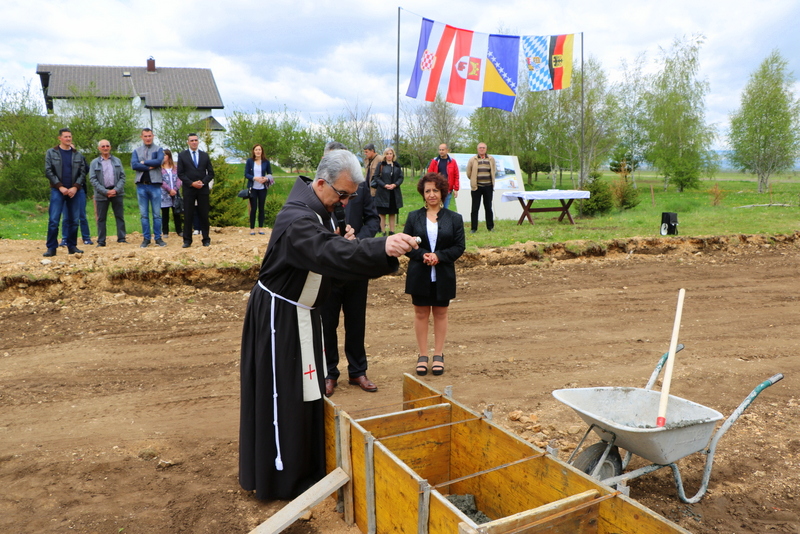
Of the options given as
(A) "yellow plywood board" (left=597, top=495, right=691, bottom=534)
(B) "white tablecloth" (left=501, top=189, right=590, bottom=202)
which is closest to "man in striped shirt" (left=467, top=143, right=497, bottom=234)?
(B) "white tablecloth" (left=501, top=189, right=590, bottom=202)

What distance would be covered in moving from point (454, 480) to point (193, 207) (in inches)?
350

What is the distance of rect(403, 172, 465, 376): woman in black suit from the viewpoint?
18.4 feet

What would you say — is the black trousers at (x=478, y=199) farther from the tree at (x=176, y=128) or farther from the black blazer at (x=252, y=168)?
the tree at (x=176, y=128)

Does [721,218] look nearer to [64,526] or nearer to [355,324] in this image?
[355,324]

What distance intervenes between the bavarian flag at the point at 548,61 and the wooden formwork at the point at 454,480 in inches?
584

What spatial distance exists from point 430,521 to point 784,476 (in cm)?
288

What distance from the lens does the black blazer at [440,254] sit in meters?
5.68

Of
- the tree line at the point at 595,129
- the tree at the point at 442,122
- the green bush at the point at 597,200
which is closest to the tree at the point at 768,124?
the tree line at the point at 595,129

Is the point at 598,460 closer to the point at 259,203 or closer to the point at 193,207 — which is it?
the point at 193,207

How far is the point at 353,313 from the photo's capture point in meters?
5.39

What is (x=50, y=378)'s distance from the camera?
5844 mm

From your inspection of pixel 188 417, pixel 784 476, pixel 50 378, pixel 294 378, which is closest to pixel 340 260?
pixel 294 378

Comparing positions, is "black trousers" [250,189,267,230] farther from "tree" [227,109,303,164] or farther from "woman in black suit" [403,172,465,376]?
"tree" [227,109,303,164]

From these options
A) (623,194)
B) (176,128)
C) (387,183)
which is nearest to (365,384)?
(387,183)
